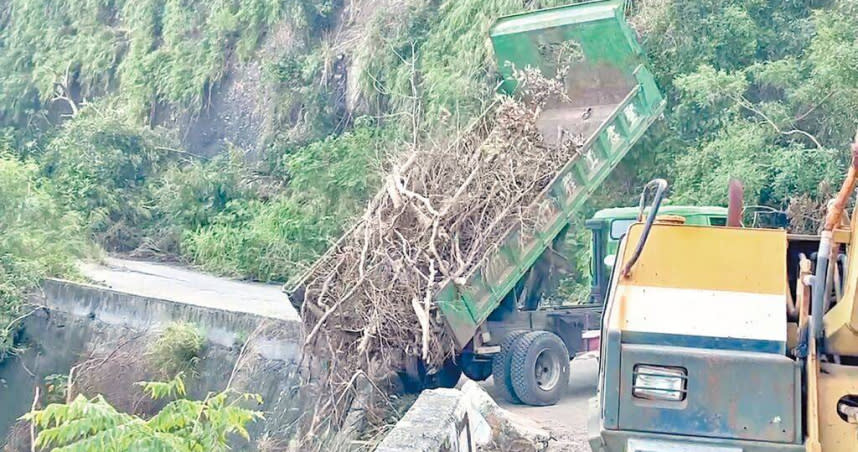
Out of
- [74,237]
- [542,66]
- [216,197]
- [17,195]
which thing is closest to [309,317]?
[542,66]

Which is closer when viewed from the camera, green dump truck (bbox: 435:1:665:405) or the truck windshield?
green dump truck (bbox: 435:1:665:405)

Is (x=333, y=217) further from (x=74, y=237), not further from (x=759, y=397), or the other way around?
(x=759, y=397)

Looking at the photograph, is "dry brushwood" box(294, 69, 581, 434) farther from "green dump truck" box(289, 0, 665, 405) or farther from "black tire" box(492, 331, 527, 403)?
"black tire" box(492, 331, 527, 403)

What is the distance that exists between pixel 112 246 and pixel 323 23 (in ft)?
20.8

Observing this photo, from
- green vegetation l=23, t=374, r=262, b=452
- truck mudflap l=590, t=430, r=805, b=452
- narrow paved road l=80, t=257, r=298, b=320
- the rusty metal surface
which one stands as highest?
narrow paved road l=80, t=257, r=298, b=320

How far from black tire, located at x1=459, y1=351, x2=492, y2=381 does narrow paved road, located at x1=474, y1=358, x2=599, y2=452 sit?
0.16 m

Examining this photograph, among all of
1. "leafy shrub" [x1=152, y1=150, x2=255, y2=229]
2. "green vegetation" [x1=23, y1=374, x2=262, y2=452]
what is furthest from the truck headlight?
"leafy shrub" [x1=152, y1=150, x2=255, y2=229]

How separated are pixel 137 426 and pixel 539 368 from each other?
5.54 meters

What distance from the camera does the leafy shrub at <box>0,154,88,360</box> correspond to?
15492 mm

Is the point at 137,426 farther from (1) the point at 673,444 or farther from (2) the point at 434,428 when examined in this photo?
(1) the point at 673,444

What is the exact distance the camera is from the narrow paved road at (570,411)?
8.41 metres

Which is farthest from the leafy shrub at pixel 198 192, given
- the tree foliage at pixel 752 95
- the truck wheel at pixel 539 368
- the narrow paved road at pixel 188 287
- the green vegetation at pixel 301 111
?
the truck wheel at pixel 539 368

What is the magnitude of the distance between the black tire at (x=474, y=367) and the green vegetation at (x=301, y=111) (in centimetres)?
149

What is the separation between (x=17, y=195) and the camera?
16.5 m
